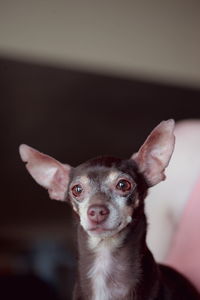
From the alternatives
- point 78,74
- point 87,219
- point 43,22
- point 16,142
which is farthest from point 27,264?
point 87,219

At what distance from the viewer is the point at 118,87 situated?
1652 millimetres

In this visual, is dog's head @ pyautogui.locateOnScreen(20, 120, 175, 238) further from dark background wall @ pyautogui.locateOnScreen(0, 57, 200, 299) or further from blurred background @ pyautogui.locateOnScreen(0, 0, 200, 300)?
dark background wall @ pyautogui.locateOnScreen(0, 57, 200, 299)

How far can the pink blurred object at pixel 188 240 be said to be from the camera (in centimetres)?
113

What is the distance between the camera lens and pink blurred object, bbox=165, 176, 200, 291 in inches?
44.4

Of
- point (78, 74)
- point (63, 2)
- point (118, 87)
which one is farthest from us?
point (118, 87)

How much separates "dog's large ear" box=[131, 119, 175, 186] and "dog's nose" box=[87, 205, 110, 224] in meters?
0.09

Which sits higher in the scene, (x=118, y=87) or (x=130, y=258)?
(x=118, y=87)

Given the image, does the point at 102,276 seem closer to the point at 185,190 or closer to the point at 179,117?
the point at 185,190

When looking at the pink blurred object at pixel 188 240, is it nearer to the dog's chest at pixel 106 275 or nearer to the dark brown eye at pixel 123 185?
the dog's chest at pixel 106 275

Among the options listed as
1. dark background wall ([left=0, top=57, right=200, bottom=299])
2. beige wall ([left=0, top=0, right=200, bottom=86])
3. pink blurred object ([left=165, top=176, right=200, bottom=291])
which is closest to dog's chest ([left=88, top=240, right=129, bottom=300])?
pink blurred object ([left=165, top=176, right=200, bottom=291])

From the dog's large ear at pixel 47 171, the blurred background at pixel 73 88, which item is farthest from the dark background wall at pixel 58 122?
the dog's large ear at pixel 47 171

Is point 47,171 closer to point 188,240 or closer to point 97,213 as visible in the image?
point 97,213

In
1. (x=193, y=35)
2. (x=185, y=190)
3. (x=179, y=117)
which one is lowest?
(x=185, y=190)

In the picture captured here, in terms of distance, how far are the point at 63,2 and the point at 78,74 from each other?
1.49ft
